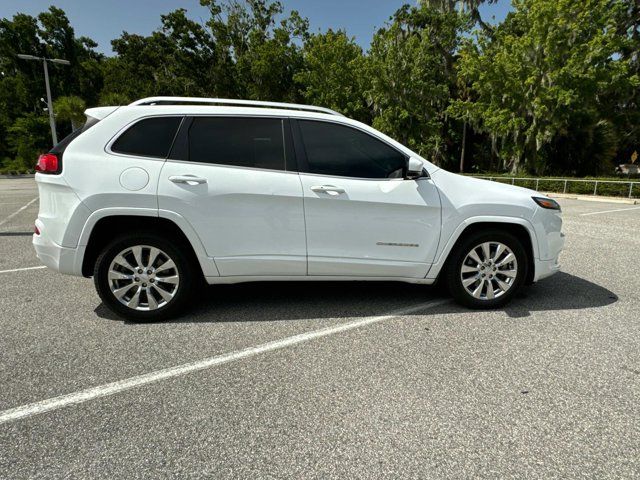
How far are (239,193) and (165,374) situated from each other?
149 centimetres

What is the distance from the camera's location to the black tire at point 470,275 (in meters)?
3.61

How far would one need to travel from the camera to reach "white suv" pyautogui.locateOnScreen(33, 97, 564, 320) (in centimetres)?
319

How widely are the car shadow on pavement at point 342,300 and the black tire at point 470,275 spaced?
13 centimetres

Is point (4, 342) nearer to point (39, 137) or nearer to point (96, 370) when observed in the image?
point (96, 370)

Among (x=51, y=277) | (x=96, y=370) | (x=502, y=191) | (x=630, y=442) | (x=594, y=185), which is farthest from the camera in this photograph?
(x=594, y=185)

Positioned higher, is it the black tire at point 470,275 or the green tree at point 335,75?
the green tree at point 335,75

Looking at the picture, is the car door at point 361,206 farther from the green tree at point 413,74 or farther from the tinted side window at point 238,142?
the green tree at point 413,74

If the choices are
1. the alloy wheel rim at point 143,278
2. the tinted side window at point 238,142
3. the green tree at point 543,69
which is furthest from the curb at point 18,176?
the tinted side window at point 238,142

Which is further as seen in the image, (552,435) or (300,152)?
(300,152)

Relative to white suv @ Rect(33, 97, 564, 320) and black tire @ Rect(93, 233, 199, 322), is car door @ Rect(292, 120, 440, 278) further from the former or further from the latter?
black tire @ Rect(93, 233, 199, 322)

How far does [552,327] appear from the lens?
335cm

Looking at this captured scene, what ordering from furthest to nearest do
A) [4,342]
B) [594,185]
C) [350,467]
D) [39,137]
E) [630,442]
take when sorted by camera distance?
[39,137] < [594,185] < [4,342] < [630,442] < [350,467]

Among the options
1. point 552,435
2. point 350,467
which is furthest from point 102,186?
point 552,435

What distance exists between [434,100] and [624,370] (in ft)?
90.8
